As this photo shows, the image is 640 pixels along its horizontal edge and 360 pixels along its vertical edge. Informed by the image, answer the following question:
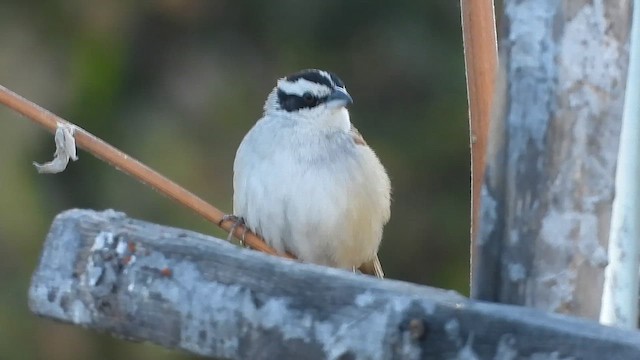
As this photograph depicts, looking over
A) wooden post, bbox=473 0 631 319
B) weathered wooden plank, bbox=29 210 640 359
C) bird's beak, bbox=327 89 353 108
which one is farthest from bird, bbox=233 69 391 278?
wooden post, bbox=473 0 631 319

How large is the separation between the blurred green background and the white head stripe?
155 centimetres

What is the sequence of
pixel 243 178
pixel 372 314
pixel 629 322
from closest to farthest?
pixel 372 314 < pixel 629 322 < pixel 243 178

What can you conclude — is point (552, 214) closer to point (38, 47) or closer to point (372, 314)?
point (372, 314)

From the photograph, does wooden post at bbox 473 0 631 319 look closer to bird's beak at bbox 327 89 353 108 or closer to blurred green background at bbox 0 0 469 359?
bird's beak at bbox 327 89 353 108

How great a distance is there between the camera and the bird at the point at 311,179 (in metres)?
3.73

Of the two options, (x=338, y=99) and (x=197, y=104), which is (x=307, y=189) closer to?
(x=338, y=99)

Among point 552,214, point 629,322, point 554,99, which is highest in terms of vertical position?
point 554,99

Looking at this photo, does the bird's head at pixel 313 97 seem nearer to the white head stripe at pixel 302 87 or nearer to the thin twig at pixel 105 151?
the white head stripe at pixel 302 87

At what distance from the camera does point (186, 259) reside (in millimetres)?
1800

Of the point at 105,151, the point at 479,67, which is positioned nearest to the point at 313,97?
the point at 105,151

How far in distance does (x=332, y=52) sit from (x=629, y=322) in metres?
4.26

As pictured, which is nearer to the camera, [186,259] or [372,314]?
[372,314]

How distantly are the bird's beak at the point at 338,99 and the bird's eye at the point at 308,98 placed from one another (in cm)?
6

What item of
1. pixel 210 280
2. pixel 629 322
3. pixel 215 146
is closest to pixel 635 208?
pixel 629 322
